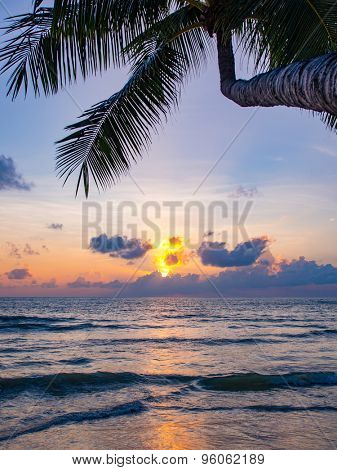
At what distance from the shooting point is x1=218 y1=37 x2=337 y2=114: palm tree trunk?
3000 millimetres

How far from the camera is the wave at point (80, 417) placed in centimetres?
595

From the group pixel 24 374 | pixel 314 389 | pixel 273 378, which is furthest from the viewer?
pixel 24 374

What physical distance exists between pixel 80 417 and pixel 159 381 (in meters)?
3.02

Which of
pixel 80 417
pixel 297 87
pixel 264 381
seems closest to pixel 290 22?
pixel 297 87

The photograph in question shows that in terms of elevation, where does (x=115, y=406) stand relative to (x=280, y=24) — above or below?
below

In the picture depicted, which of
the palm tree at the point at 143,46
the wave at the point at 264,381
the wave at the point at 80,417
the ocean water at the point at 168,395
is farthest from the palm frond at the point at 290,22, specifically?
the wave at the point at 264,381

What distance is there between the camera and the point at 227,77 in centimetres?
492

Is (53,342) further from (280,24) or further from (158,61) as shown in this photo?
(280,24)

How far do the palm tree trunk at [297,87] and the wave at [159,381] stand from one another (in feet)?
19.6

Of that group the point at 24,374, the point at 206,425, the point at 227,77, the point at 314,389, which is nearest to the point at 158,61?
the point at 227,77

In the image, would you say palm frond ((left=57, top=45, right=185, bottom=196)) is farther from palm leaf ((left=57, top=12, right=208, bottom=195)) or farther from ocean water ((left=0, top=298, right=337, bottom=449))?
ocean water ((left=0, top=298, right=337, bottom=449))

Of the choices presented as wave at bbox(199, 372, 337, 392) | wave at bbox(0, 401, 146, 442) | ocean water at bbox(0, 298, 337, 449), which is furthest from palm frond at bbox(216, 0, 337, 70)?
wave at bbox(199, 372, 337, 392)

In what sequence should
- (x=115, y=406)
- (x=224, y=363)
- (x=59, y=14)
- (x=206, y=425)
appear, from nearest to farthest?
(x=59, y=14), (x=206, y=425), (x=115, y=406), (x=224, y=363)
